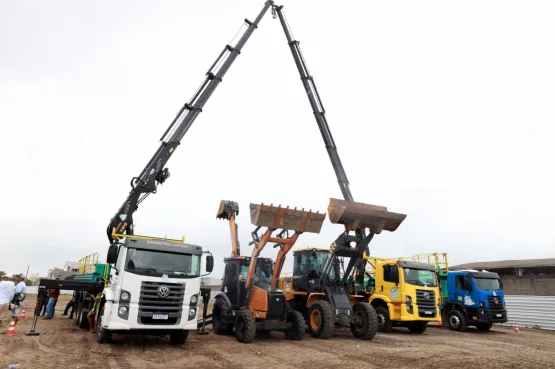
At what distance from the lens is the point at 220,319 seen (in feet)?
38.9

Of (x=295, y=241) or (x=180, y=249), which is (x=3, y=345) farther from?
(x=295, y=241)

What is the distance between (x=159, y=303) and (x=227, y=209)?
4.50m

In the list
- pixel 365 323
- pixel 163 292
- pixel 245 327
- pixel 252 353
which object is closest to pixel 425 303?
pixel 365 323

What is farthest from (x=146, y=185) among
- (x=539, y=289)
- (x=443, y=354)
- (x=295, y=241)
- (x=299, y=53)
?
(x=539, y=289)

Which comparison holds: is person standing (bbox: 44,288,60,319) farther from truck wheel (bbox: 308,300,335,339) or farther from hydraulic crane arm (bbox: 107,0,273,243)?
truck wheel (bbox: 308,300,335,339)

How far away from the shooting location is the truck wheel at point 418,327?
47.5 feet

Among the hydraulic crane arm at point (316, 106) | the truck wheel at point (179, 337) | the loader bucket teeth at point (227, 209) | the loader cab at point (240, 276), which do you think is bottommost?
the truck wheel at point (179, 337)

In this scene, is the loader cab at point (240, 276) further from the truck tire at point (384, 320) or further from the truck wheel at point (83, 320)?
the truck tire at point (384, 320)

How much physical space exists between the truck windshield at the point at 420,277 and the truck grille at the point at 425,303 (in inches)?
13.7

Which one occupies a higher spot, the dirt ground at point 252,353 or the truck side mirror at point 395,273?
the truck side mirror at point 395,273

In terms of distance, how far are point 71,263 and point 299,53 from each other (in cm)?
1588

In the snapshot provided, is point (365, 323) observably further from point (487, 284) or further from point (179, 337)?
point (487, 284)

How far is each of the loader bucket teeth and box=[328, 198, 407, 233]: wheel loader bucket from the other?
10.3 ft

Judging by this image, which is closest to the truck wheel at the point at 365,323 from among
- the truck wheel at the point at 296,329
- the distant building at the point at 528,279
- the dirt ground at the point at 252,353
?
the dirt ground at the point at 252,353
